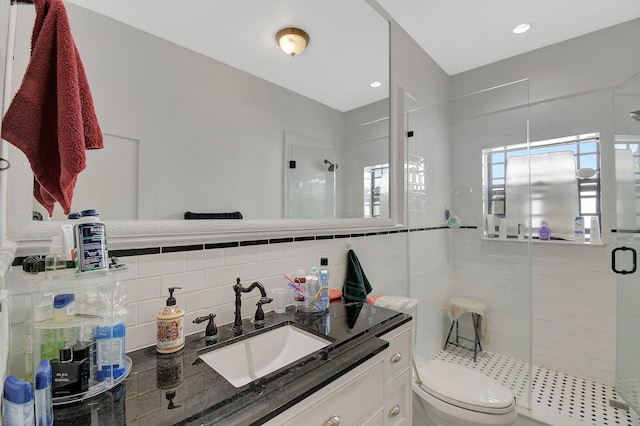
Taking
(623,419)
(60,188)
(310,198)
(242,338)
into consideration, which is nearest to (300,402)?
(242,338)

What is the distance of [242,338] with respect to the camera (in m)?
1.04

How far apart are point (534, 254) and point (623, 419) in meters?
1.20

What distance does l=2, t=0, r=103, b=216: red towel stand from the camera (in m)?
0.61

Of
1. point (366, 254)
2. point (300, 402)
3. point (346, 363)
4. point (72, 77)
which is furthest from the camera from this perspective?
point (366, 254)

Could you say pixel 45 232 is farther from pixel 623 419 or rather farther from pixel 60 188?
pixel 623 419

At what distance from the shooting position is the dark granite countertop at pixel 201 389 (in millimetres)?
628

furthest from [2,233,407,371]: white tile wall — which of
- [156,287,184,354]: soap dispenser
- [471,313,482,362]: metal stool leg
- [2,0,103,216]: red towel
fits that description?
[471,313,482,362]: metal stool leg

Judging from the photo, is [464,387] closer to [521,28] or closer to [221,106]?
[221,106]

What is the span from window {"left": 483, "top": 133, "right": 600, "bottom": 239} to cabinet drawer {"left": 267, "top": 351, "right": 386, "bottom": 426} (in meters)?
2.09

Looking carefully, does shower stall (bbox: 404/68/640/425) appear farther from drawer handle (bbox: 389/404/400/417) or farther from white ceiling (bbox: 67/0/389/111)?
drawer handle (bbox: 389/404/400/417)

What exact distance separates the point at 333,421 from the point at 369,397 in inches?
8.9

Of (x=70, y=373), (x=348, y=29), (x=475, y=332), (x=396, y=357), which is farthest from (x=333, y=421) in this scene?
(x=475, y=332)

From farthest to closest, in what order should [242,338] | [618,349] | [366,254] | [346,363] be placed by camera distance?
[618,349] → [366,254] → [242,338] → [346,363]

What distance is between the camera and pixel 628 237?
1862 millimetres
